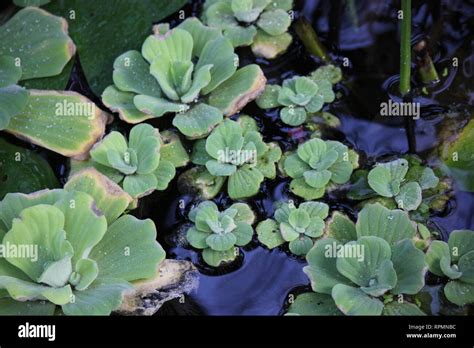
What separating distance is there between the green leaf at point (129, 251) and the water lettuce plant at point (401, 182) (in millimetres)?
721

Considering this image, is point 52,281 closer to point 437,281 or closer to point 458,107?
point 437,281

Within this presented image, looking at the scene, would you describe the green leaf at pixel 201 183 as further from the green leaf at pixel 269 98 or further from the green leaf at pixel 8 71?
the green leaf at pixel 8 71

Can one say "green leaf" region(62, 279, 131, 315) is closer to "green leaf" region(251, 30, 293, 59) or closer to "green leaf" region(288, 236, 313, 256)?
"green leaf" region(288, 236, 313, 256)

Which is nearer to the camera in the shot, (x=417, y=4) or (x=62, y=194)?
(x=62, y=194)

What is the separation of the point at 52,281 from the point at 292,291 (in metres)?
0.71

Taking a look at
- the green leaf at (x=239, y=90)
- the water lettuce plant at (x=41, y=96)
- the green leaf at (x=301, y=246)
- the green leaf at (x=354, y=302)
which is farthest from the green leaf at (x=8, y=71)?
the green leaf at (x=354, y=302)

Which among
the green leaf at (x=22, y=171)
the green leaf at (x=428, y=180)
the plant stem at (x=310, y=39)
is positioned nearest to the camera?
the green leaf at (x=428, y=180)

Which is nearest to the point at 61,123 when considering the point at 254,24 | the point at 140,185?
the point at 140,185

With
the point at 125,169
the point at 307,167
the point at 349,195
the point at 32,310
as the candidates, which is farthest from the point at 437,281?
the point at 32,310

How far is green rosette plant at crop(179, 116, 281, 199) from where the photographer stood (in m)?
2.43

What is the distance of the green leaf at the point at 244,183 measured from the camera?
7.94 ft

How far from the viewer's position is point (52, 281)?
2.12 meters

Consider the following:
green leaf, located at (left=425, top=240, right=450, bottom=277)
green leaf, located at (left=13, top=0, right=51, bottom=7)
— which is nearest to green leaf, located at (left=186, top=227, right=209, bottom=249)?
green leaf, located at (left=425, top=240, right=450, bottom=277)

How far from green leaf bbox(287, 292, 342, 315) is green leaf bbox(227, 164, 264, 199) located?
0.40 metres
